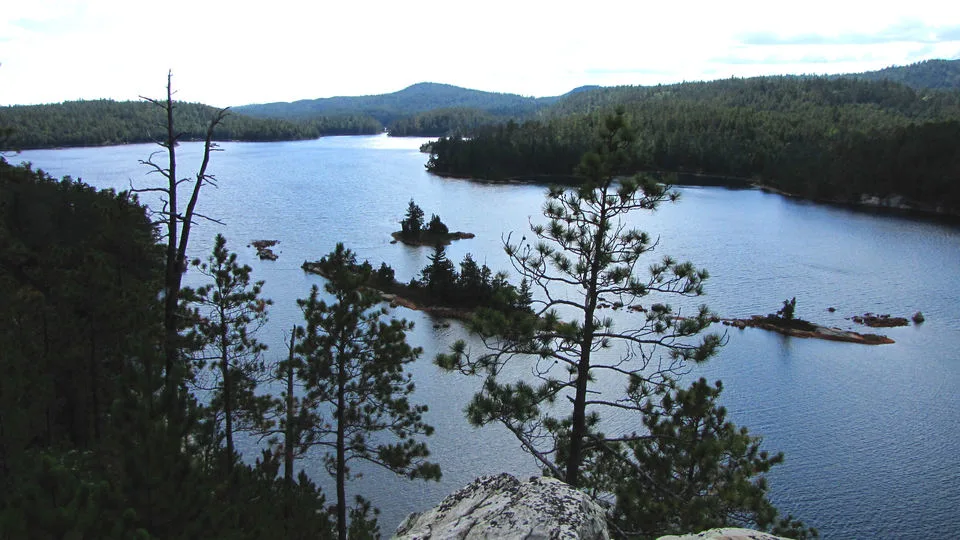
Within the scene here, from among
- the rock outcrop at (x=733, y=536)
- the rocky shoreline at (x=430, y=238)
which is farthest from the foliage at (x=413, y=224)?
the rock outcrop at (x=733, y=536)

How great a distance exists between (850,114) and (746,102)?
4400cm

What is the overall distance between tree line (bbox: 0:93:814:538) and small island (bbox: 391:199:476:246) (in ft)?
125

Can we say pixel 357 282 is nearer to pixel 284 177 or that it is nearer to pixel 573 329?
pixel 573 329

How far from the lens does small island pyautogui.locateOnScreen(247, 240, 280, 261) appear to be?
51.9 metres

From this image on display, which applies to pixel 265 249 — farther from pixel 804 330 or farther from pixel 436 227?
pixel 804 330

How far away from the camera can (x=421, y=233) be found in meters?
61.1

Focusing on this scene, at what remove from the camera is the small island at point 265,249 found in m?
51.9

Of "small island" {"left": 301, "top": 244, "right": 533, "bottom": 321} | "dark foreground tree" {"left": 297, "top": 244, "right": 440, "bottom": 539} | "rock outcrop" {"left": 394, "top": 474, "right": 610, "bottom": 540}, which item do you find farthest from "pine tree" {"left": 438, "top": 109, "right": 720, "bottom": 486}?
"small island" {"left": 301, "top": 244, "right": 533, "bottom": 321}

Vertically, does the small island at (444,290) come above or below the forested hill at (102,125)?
below

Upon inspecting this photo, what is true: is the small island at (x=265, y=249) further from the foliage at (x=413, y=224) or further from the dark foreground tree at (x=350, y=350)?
the dark foreground tree at (x=350, y=350)

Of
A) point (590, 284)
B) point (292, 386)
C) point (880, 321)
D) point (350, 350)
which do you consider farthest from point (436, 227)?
point (590, 284)

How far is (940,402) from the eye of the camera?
29391 millimetres

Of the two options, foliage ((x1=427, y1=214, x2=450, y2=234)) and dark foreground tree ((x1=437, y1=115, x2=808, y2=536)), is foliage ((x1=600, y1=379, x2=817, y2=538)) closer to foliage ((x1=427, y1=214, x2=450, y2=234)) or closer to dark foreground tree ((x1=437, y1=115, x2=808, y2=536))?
dark foreground tree ((x1=437, y1=115, x2=808, y2=536))

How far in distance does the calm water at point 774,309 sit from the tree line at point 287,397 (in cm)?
698
